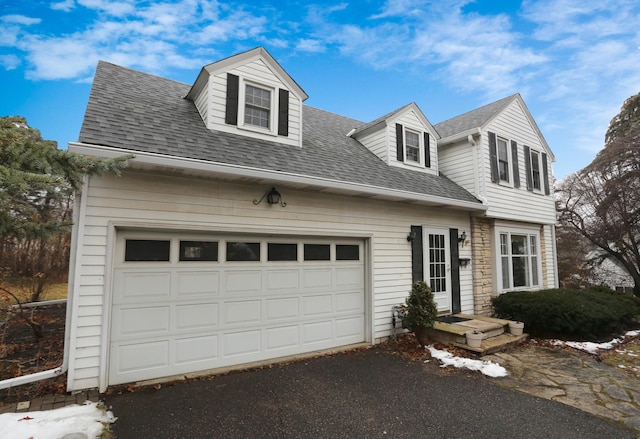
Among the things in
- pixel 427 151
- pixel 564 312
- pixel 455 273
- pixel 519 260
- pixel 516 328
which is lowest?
pixel 516 328

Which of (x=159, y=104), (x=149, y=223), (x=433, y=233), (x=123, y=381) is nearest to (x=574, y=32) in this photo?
(x=433, y=233)

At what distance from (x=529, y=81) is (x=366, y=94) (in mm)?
5913

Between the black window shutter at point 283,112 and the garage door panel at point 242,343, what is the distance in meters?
3.83

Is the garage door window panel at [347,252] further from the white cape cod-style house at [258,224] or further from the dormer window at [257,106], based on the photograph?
the dormer window at [257,106]

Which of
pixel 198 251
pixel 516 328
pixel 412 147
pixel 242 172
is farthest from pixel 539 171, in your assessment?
→ pixel 198 251

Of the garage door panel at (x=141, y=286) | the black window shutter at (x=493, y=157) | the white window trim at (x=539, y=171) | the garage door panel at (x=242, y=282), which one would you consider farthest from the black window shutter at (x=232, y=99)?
the white window trim at (x=539, y=171)

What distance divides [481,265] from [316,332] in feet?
16.9

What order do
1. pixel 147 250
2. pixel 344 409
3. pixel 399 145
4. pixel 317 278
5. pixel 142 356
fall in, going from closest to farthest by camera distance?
pixel 344 409
pixel 142 356
pixel 147 250
pixel 317 278
pixel 399 145

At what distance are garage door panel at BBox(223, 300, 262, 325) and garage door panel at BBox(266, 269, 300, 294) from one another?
0.32 metres

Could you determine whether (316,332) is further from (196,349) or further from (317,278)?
(196,349)

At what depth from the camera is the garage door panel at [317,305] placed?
18.8 ft

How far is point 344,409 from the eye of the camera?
368 cm

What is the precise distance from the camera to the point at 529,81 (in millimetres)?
11188

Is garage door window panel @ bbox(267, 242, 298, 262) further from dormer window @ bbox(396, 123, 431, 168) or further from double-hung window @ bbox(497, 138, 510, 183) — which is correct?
double-hung window @ bbox(497, 138, 510, 183)
